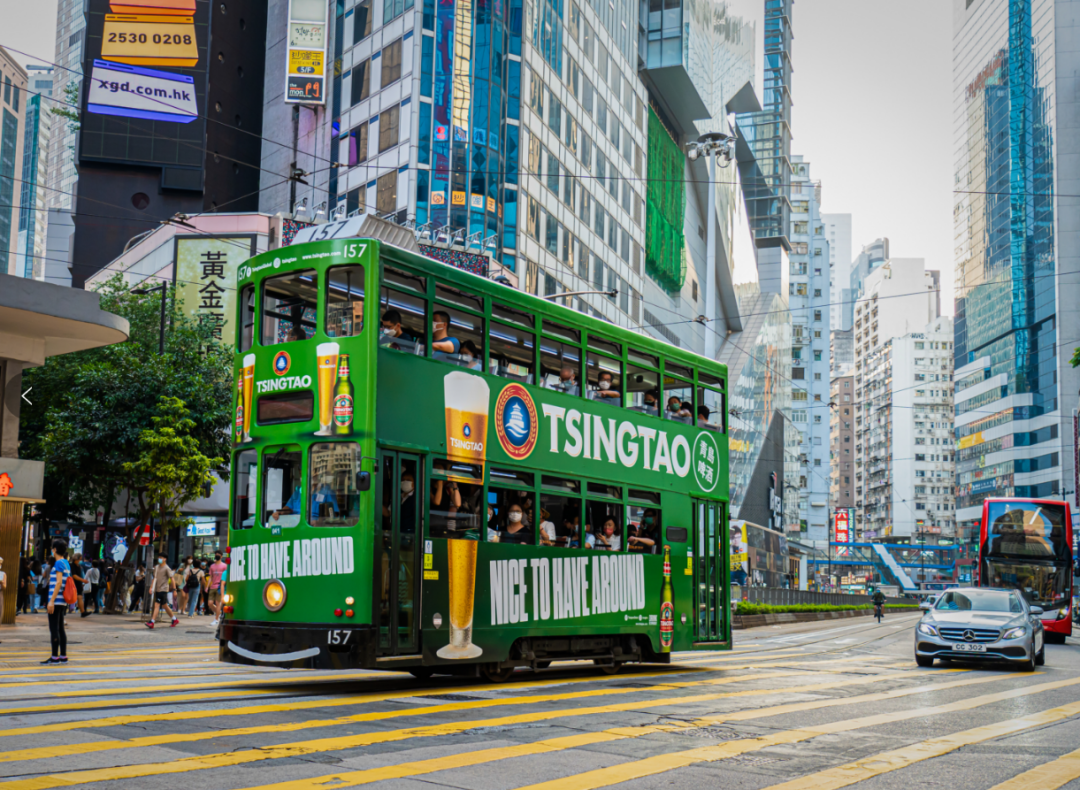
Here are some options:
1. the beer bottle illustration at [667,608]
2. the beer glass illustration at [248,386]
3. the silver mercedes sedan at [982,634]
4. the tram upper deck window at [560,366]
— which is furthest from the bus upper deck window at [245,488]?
the silver mercedes sedan at [982,634]

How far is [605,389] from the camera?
14.2m

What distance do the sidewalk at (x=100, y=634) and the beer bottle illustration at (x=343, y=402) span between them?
23.9ft

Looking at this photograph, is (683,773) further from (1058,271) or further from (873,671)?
(1058,271)

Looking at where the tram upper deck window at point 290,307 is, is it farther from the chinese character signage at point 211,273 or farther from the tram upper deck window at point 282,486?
the chinese character signage at point 211,273

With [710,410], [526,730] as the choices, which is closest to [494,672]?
[526,730]

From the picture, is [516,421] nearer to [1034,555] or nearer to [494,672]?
[494,672]

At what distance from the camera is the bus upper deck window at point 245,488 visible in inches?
439

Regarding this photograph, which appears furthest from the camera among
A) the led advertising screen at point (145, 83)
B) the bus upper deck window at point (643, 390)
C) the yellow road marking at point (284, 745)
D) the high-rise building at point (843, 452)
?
the high-rise building at point (843, 452)

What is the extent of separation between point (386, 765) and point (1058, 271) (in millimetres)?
109018

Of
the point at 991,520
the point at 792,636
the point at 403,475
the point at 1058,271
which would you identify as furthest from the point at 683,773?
the point at 1058,271

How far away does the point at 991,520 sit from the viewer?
30.1m

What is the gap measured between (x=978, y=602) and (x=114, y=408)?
21.6 m

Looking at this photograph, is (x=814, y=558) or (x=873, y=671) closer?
(x=873, y=671)

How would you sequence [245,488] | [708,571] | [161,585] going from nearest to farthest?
[245,488] < [708,571] < [161,585]
